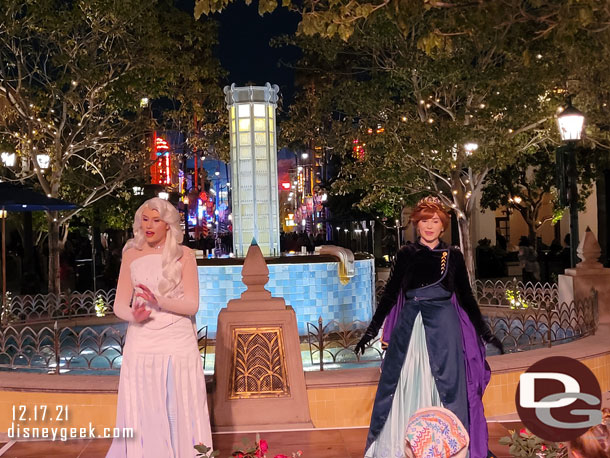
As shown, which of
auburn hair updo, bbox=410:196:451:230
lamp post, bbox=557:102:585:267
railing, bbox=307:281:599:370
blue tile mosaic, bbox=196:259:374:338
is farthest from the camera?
blue tile mosaic, bbox=196:259:374:338

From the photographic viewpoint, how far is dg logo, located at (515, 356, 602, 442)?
4.08 m

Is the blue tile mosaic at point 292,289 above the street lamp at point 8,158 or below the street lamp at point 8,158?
below

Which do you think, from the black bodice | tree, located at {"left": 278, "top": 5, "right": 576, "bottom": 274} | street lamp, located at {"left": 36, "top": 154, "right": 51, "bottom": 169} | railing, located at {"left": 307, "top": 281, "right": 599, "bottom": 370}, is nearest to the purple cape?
the black bodice

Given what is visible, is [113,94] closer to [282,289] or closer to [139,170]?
[139,170]

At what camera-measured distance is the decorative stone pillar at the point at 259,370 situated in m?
7.88

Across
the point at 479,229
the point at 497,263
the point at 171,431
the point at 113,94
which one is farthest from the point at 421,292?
the point at 479,229

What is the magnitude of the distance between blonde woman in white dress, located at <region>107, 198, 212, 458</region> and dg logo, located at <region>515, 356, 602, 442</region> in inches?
92.9

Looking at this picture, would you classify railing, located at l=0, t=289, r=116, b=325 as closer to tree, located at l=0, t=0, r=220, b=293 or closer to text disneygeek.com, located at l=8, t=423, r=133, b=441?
tree, located at l=0, t=0, r=220, b=293

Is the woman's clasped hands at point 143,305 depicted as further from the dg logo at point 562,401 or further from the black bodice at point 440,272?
the dg logo at point 562,401

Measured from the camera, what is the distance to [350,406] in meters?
8.35

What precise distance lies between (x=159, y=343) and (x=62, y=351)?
25.7 feet

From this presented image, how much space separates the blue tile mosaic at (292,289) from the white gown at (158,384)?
795 cm

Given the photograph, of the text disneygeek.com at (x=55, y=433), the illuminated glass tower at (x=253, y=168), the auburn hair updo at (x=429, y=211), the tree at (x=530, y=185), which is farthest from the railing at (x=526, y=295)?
the tree at (x=530, y=185)

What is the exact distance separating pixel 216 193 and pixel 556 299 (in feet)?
292
